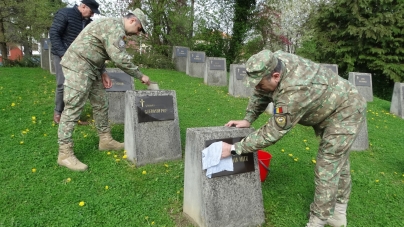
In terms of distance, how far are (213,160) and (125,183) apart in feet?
5.39

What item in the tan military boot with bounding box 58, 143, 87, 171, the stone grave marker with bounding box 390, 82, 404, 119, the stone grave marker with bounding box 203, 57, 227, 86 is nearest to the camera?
the tan military boot with bounding box 58, 143, 87, 171

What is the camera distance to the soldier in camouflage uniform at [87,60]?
3.85m

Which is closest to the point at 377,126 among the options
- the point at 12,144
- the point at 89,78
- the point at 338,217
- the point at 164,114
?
the point at 338,217

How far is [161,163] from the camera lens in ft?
15.0

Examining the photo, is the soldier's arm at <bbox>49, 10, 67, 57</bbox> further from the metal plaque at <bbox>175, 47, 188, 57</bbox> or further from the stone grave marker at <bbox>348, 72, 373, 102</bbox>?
the metal plaque at <bbox>175, 47, 188, 57</bbox>

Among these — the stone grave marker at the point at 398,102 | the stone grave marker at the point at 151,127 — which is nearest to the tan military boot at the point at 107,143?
the stone grave marker at the point at 151,127

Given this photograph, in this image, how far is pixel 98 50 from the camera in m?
4.05

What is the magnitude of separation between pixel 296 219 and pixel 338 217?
1.43 feet

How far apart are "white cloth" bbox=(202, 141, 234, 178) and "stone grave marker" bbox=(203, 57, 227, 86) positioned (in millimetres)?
9334

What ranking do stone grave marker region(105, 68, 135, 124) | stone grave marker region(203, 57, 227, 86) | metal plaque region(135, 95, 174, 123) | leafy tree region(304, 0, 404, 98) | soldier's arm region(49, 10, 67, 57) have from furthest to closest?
leafy tree region(304, 0, 404, 98) → stone grave marker region(203, 57, 227, 86) → stone grave marker region(105, 68, 135, 124) → soldier's arm region(49, 10, 67, 57) → metal plaque region(135, 95, 174, 123)

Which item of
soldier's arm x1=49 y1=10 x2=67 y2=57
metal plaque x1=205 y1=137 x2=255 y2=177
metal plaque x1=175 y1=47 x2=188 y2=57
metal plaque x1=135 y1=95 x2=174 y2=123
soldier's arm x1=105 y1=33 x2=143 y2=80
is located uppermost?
metal plaque x1=175 y1=47 x2=188 y2=57

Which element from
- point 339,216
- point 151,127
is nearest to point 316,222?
point 339,216

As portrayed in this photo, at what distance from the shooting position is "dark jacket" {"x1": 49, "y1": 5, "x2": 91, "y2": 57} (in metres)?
5.01

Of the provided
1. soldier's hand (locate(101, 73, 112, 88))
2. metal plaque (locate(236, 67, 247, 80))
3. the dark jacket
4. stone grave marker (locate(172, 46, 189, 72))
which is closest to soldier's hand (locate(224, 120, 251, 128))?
soldier's hand (locate(101, 73, 112, 88))
